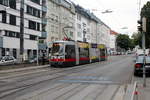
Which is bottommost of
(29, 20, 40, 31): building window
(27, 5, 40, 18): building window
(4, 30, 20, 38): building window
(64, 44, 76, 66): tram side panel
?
(64, 44, 76, 66): tram side panel

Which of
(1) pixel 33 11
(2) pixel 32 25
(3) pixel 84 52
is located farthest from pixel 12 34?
(3) pixel 84 52

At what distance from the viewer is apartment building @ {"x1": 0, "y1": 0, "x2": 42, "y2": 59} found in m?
47.1

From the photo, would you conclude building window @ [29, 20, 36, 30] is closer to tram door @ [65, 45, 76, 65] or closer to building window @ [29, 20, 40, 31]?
building window @ [29, 20, 40, 31]

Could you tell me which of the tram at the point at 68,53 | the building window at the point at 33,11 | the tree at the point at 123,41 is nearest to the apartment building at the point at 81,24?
the building window at the point at 33,11

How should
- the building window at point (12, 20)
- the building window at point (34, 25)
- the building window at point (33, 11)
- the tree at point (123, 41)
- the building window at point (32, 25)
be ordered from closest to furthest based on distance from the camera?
the building window at point (12, 20), the building window at point (33, 11), the building window at point (32, 25), the building window at point (34, 25), the tree at point (123, 41)

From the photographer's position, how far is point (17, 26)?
169 feet

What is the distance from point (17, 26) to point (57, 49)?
21708 mm

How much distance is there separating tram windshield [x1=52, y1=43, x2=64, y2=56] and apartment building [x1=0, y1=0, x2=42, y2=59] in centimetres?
1539

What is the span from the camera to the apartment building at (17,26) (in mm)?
47094

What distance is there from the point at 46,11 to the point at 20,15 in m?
10.9

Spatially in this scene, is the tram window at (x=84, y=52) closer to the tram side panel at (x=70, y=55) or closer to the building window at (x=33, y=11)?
the tram side panel at (x=70, y=55)

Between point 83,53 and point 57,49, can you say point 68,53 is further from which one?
point 83,53

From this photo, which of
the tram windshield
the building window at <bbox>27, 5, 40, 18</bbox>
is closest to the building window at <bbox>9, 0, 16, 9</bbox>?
the building window at <bbox>27, 5, 40, 18</bbox>

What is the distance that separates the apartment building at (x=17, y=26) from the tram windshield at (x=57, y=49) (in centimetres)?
1539
